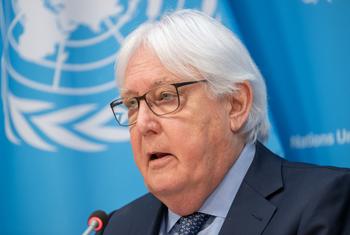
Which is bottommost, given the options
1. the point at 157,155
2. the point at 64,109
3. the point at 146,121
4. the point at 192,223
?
the point at 192,223

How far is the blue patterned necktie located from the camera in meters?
2.26

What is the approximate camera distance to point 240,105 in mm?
2305

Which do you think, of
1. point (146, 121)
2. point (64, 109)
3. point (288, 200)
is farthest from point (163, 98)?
point (64, 109)

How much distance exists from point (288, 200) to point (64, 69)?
1.33 m

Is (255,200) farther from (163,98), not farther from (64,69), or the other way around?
(64,69)

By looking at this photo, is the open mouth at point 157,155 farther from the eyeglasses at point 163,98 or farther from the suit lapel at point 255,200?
the suit lapel at point 255,200

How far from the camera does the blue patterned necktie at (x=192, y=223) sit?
2256 mm

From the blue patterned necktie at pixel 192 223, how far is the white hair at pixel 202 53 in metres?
0.33

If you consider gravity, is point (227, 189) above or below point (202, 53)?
below

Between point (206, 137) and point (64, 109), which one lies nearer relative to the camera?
point (206, 137)

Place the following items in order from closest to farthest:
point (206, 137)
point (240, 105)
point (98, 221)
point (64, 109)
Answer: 1. point (98, 221)
2. point (206, 137)
3. point (240, 105)
4. point (64, 109)

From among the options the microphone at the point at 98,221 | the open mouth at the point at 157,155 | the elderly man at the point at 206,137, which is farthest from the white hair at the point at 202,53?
the microphone at the point at 98,221

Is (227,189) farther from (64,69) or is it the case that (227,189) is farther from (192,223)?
(64,69)

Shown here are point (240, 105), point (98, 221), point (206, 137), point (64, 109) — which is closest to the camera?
point (98, 221)
